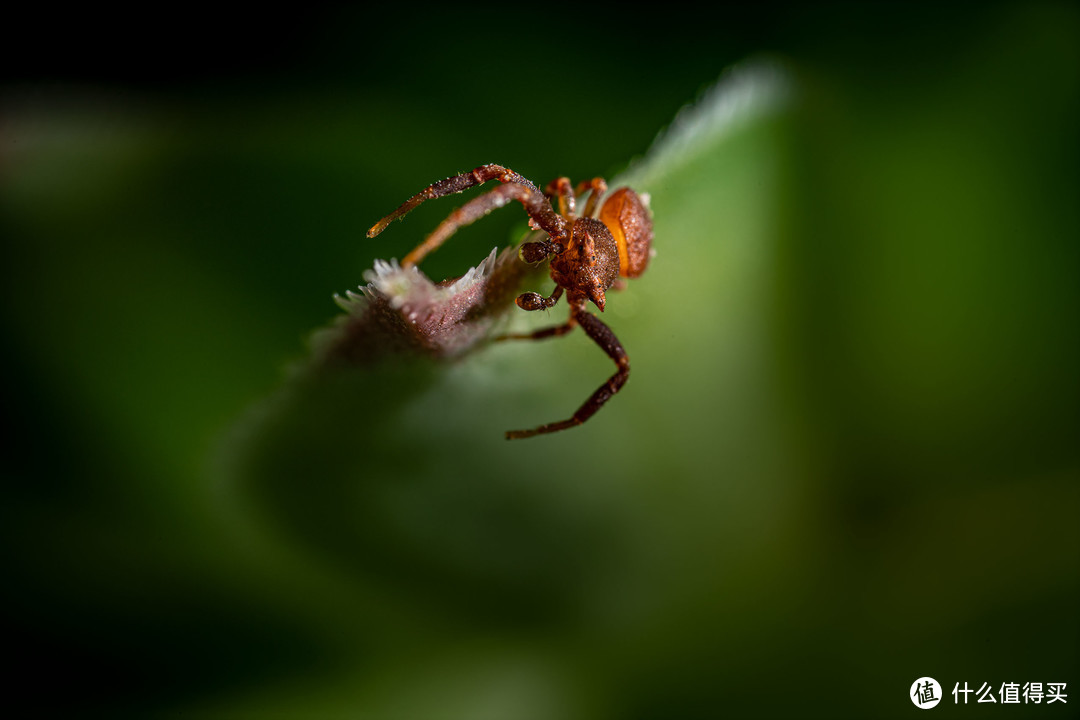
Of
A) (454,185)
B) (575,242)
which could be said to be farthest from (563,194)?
(454,185)

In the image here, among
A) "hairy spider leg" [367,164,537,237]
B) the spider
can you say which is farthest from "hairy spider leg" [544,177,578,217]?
"hairy spider leg" [367,164,537,237]

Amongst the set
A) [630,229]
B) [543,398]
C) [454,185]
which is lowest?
[543,398]

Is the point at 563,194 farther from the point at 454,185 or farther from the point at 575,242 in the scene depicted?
the point at 454,185

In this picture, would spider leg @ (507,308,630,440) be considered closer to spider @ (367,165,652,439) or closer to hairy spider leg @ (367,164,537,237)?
spider @ (367,165,652,439)

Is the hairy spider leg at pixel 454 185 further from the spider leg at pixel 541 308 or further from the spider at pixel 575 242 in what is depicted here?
the spider leg at pixel 541 308

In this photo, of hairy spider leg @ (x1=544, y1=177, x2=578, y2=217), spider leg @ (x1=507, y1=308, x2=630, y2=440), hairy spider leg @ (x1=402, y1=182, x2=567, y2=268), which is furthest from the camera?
hairy spider leg @ (x1=544, y1=177, x2=578, y2=217)

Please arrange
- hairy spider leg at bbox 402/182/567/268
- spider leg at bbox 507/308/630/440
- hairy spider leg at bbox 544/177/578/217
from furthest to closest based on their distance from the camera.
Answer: hairy spider leg at bbox 544/177/578/217, spider leg at bbox 507/308/630/440, hairy spider leg at bbox 402/182/567/268

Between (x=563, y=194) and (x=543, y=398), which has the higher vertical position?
(x=563, y=194)

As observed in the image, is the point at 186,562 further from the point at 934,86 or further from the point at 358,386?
the point at 934,86
